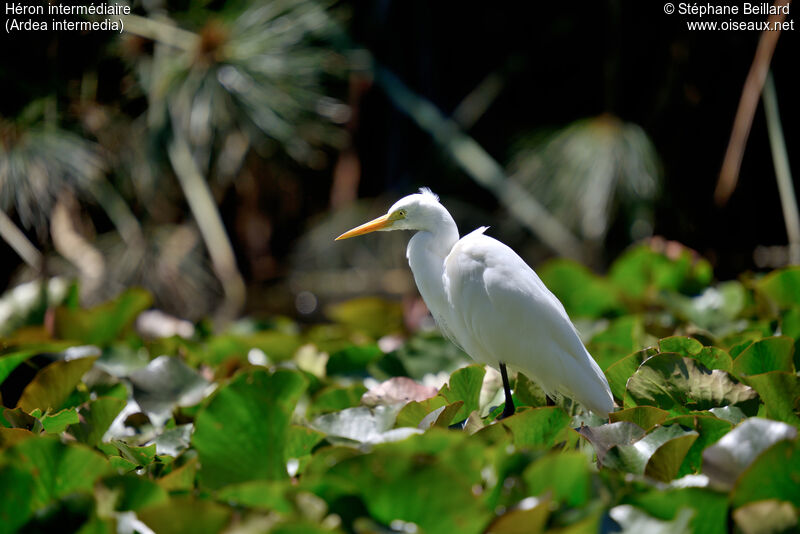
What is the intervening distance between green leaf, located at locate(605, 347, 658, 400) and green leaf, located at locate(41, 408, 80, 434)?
0.90 metres

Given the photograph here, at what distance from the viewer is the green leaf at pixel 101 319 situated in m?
1.95

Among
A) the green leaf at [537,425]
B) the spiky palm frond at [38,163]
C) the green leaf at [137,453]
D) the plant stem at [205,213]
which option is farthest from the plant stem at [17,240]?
the green leaf at [537,425]

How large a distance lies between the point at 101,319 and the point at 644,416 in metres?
1.38

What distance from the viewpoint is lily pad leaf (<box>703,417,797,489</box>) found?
0.93 meters

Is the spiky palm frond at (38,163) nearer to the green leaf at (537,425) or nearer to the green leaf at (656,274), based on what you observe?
the green leaf at (656,274)

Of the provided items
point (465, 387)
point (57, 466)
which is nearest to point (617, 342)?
point (465, 387)

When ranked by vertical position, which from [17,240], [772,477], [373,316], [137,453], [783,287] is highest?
[772,477]

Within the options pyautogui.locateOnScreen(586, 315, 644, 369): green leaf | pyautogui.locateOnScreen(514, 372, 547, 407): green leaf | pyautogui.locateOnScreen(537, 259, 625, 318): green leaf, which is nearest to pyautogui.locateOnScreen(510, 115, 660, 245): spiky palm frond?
pyautogui.locateOnScreen(537, 259, 625, 318): green leaf

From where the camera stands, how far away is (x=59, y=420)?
1240 millimetres

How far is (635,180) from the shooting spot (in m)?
3.67

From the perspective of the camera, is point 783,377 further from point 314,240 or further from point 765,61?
point 314,240

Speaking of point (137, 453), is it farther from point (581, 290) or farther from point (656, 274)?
point (656, 274)

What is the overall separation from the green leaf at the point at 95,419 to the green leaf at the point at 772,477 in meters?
0.88

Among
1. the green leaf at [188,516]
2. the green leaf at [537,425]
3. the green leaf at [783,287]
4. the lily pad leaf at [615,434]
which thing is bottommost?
the green leaf at [783,287]
